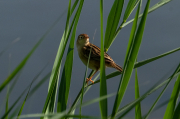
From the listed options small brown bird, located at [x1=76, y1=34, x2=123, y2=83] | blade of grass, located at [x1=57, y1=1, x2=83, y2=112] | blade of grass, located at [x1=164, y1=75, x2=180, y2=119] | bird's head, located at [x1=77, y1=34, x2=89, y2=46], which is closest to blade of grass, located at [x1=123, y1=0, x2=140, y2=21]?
blade of grass, located at [x1=57, y1=1, x2=83, y2=112]

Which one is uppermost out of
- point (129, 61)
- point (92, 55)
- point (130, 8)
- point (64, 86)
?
point (130, 8)

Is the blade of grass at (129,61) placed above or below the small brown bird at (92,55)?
above

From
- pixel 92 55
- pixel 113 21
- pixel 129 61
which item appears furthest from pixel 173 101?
pixel 92 55

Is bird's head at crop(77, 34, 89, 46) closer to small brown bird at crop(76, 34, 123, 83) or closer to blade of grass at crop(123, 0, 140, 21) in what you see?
small brown bird at crop(76, 34, 123, 83)

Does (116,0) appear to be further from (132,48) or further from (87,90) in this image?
(87,90)

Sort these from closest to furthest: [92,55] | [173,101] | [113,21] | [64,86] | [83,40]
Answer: [173,101], [64,86], [113,21], [92,55], [83,40]

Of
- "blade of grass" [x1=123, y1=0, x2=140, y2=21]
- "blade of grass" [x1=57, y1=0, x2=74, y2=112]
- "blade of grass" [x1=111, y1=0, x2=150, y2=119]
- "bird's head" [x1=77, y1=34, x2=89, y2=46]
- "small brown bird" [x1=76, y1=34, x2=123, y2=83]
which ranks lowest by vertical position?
"small brown bird" [x1=76, y1=34, x2=123, y2=83]

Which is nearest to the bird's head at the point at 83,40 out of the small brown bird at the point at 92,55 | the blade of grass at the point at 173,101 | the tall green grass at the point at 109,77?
the small brown bird at the point at 92,55

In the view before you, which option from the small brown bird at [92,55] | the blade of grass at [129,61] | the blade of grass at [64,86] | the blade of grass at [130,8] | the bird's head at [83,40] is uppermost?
the blade of grass at [130,8]

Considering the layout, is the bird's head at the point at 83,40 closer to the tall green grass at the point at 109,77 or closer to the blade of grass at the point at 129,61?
the tall green grass at the point at 109,77

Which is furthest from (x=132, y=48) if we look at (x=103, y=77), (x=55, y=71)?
(x=55, y=71)

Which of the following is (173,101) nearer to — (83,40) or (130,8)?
(130,8)
